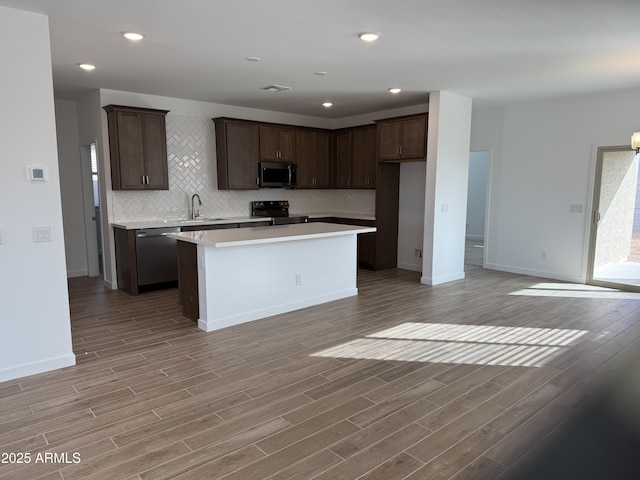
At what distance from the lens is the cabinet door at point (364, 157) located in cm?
726

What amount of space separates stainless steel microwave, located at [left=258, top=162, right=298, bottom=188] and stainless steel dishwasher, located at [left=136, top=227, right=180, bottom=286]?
1820 millimetres

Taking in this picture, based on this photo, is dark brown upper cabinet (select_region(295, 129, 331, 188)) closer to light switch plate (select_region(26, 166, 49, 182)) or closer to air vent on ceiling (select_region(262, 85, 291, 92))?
air vent on ceiling (select_region(262, 85, 291, 92))

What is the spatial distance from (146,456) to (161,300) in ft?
10.9

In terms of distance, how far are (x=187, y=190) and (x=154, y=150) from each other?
83 cm

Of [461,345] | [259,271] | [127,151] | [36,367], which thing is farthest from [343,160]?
[36,367]

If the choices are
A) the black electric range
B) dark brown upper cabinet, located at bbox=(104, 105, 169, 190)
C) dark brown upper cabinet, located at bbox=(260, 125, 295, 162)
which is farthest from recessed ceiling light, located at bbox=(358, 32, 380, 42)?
the black electric range

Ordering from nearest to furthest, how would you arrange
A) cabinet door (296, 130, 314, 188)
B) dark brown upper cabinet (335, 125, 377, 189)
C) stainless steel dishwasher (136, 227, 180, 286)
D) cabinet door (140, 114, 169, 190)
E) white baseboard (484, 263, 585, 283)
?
stainless steel dishwasher (136, 227, 180, 286) < cabinet door (140, 114, 169, 190) < white baseboard (484, 263, 585, 283) < dark brown upper cabinet (335, 125, 377, 189) < cabinet door (296, 130, 314, 188)

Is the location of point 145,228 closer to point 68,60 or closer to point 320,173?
point 68,60

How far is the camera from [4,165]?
9.69 feet

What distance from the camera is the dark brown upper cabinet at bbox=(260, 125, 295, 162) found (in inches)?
274

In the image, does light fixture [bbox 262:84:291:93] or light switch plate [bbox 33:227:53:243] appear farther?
light fixture [bbox 262:84:291:93]

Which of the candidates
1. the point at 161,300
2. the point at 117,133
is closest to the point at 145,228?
the point at 161,300

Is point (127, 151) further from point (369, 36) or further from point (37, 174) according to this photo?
→ point (369, 36)

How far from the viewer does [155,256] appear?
222 inches
